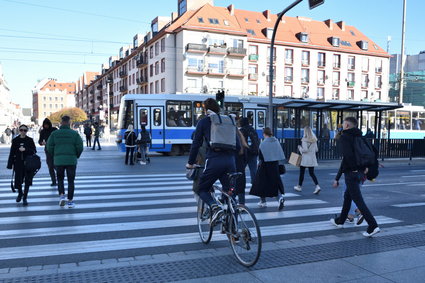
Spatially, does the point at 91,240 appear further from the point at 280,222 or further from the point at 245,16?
the point at 245,16

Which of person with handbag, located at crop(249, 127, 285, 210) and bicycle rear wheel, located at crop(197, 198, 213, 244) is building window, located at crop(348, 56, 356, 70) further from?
bicycle rear wheel, located at crop(197, 198, 213, 244)

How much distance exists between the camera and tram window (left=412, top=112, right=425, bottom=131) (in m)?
32.3

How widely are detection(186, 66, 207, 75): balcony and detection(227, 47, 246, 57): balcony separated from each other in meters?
4.01

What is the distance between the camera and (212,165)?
15.8 feet

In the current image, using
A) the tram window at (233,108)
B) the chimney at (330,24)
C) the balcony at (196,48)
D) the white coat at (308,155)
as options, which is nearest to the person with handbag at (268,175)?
the white coat at (308,155)

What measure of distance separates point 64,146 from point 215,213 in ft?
13.5

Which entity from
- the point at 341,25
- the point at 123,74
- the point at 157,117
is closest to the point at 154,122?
the point at 157,117

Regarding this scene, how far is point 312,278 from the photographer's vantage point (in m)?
4.16

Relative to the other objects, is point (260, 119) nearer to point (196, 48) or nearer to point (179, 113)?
point (179, 113)

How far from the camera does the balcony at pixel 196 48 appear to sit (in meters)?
47.2

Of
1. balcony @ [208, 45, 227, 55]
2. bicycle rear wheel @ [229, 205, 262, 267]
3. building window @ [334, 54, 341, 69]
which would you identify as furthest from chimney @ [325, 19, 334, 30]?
bicycle rear wheel @ [229, 205, 262, 267]

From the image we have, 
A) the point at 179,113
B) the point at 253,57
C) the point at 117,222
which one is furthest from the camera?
the point at 253,57

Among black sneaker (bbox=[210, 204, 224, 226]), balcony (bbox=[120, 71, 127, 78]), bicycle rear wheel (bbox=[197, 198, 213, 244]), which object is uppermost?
balcony (bbox=[120, 71, 127, 78])

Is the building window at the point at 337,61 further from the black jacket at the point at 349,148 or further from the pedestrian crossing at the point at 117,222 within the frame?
the black jacket at the point at 349,148
